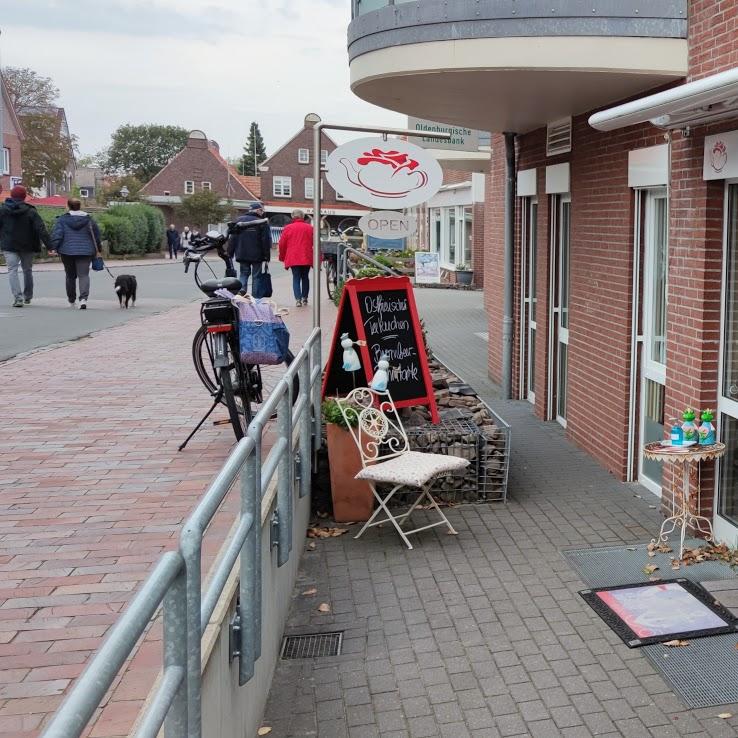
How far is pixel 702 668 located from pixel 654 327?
3.22 meters

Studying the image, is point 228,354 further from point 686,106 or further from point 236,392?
point 686,106

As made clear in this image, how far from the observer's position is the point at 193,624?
7.92 feet

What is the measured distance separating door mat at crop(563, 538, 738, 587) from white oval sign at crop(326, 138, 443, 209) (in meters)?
3.06

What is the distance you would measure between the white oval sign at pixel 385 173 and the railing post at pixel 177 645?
5.50m

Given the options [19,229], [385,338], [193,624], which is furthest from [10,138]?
[193,624]

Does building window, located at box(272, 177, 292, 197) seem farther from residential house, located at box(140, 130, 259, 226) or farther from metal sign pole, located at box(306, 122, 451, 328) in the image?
metal sign pole, located at box(306, 122, 451, 328)

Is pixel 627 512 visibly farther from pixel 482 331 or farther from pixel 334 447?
pixel 482 331

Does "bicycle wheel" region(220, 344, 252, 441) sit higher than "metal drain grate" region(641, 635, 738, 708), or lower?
higher

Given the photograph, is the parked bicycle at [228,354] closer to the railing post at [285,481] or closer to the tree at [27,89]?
the railing post at [285,481]

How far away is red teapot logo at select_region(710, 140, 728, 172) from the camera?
558 centimetres

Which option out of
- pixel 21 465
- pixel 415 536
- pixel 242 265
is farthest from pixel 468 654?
pixel 242 265

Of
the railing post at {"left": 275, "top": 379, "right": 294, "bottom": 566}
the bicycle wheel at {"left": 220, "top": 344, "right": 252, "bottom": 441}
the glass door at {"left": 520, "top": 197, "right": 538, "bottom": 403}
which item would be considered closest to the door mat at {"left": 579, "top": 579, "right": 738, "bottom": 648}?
the railing post at {"left": 275, "top": 379, "right": 294, "bottom": 566}

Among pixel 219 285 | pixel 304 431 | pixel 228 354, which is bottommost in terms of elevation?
pixel 304 431

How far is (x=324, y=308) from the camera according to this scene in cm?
1939
